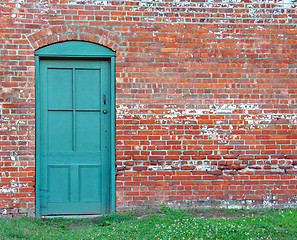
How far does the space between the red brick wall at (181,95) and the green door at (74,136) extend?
240 millimetres

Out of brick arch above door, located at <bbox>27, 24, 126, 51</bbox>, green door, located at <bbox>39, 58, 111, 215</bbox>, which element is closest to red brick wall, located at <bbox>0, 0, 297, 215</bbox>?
brick arch above door, located at <bbox>27, 24, 126, 51</bbox>

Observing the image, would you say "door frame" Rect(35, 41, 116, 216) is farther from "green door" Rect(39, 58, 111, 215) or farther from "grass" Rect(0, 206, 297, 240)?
"grass" Rect(0, 206, 297, 240)

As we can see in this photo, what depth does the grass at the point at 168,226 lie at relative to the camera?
14.4 feet

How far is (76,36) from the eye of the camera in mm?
5348

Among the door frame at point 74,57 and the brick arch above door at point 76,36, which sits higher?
the brick arch above door at point 76,36

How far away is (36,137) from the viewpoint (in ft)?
17.6

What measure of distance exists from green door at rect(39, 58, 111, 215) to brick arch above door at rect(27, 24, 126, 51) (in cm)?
31

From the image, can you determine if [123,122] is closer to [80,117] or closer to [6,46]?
[80,117]

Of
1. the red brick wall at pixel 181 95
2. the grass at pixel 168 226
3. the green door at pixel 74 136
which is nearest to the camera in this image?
the grass at pixel 168 226

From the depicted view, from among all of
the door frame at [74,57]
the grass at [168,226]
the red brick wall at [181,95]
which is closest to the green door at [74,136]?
the door frame at [74,57]

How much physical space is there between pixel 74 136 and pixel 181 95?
73.9 inches

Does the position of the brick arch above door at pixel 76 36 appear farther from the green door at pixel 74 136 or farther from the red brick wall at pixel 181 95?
the green door at pixel 74 136

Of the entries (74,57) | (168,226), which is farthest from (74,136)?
→ (168,226)

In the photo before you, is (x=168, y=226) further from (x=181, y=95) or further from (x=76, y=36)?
(x=76, y=36)
